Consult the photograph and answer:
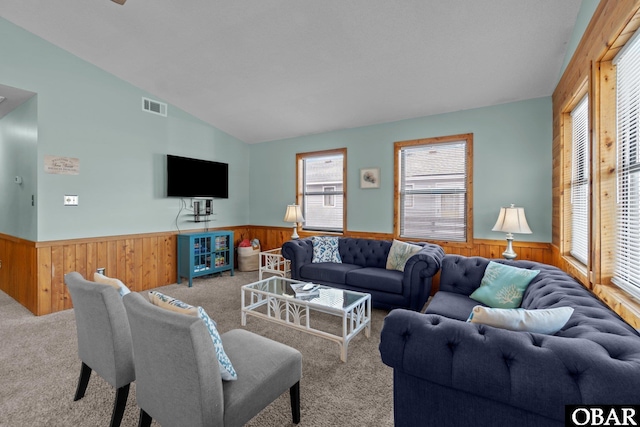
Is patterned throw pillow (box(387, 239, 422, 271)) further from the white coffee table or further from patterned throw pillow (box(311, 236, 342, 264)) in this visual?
the white coffee table

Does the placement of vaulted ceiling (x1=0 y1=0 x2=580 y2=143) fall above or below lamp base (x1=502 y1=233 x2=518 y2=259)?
above

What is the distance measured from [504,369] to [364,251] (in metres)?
3.21

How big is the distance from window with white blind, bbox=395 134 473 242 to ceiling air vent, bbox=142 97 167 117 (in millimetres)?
3720

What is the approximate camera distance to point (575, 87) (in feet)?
7.95

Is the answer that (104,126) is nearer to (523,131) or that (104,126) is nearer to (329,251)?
(329,251)

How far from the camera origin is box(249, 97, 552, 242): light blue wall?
11.4 ft

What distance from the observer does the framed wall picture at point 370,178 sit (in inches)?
181

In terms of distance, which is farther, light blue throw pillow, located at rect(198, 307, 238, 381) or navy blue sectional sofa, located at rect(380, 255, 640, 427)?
light blue throw pillow, located at rect(198, 307, 238, 381)

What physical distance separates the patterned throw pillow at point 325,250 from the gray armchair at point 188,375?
8.97 ft

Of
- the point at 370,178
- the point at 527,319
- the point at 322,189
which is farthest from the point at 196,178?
the point at 527,319

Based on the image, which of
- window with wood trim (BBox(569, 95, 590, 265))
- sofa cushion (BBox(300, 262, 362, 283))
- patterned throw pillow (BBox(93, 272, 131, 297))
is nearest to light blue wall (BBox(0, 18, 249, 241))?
sofa cushion (BBox(300, 262, 362, 283))

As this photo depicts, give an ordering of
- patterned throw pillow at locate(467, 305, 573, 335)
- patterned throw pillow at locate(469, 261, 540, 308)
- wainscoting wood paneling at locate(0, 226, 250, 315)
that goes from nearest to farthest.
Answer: patterned throw pillow at locate(467, 305, 573, 335) < patterned throw pillow at locate(469, 261, 540, 308) < wainscoting wood paneling at locate(0, 226, 250, 315)

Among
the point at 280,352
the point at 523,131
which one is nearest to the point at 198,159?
the point at 280,352

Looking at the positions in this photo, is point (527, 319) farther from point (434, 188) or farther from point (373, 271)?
point (434, 188)
